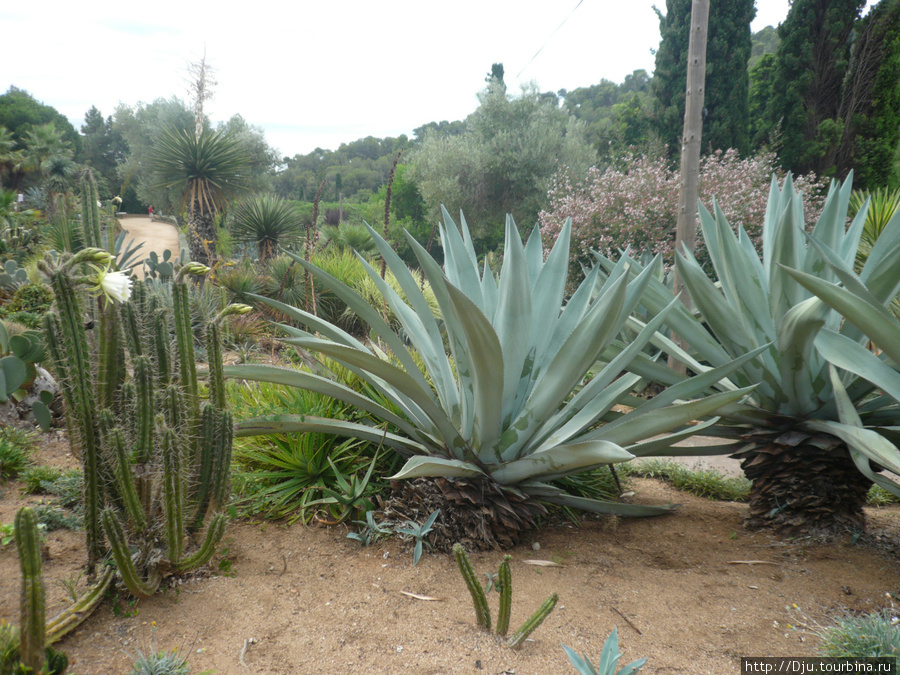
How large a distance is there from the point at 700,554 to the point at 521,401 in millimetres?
913

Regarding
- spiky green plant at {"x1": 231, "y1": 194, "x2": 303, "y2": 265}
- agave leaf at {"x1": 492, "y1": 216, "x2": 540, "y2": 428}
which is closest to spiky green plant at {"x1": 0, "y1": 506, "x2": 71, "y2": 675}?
agave leaf at {"x1": 492, "y1": 216, "x2": 540, "y2": 428}

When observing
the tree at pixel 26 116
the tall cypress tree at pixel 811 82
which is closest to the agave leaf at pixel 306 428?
the tall cypress tree at pixel 811 82

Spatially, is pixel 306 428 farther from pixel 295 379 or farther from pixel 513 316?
pixel 513 316

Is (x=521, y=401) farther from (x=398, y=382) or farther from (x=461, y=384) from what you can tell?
(x=398, y=382)

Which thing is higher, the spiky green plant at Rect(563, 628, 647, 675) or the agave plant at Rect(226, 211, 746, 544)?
the agave plant at Rect(226, 211, 746, 544)

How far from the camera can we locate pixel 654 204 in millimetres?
9219

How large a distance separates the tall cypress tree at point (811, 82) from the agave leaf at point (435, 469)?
45.1ft

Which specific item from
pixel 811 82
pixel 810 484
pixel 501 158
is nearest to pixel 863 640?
pixel 810 484

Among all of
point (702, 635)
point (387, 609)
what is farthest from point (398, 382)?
point (702, 635)

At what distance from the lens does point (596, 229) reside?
970 centimetres

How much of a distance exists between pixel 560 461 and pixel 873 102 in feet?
49.7

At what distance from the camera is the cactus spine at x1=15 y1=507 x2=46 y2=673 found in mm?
1123

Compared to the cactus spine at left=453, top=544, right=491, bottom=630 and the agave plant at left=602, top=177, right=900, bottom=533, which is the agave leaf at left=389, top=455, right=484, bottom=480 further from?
the agave plant at left=602, top=177, right=900, bottom=533

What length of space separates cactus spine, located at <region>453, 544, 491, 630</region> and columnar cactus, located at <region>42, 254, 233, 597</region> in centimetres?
79
